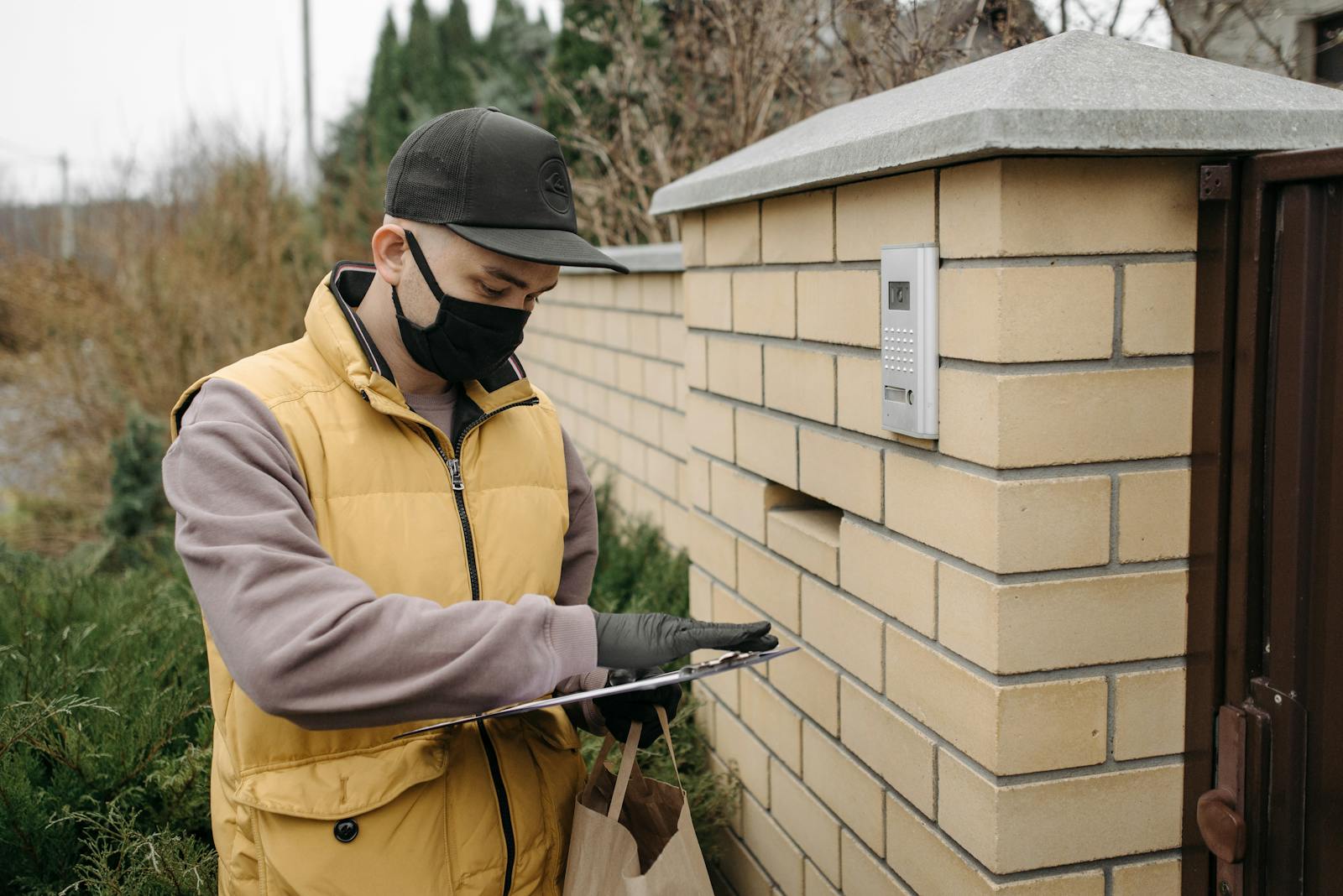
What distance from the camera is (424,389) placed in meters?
1.84

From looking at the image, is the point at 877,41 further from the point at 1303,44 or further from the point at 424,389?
the point at 424,389

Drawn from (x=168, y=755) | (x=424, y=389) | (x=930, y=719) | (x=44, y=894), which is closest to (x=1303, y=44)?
(x=930, y=719)

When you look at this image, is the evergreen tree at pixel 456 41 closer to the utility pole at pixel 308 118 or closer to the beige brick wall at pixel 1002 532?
the utility pole at pixel 308 118

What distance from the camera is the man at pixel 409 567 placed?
1401 millimetres

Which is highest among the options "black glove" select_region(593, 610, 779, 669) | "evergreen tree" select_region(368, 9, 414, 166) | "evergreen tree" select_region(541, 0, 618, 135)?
"evergreen tree" select_region(368, 9, 414, 166)

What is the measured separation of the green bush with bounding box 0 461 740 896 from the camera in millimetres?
2277

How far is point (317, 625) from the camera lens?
→ 136 cm

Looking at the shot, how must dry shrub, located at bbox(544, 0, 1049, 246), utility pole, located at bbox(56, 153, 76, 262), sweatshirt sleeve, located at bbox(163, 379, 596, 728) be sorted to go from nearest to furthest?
sweatshirt sleeve, located at bbox(163, 379, 596, 728) → dry shrub, located at bbox(544, 0, 1049, 246) → utility pole, located at bbox(56, 153, 76, 262)

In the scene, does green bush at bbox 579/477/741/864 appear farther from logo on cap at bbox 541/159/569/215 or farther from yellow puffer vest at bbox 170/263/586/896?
A: logo on cap at bbox 541/159/569/215

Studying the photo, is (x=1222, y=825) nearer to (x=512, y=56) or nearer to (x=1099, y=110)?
(x=1099, y=110)

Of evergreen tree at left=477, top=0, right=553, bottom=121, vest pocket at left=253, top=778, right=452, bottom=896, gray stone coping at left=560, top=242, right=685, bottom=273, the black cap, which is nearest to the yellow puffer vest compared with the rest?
vest pocket at left=253, top=778, right=452, bottom=896

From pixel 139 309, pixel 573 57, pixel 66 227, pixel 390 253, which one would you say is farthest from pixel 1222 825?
pixel 66 227

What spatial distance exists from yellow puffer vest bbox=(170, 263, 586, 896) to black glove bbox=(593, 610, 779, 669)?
281 millimetres

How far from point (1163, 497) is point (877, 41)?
191 cm
